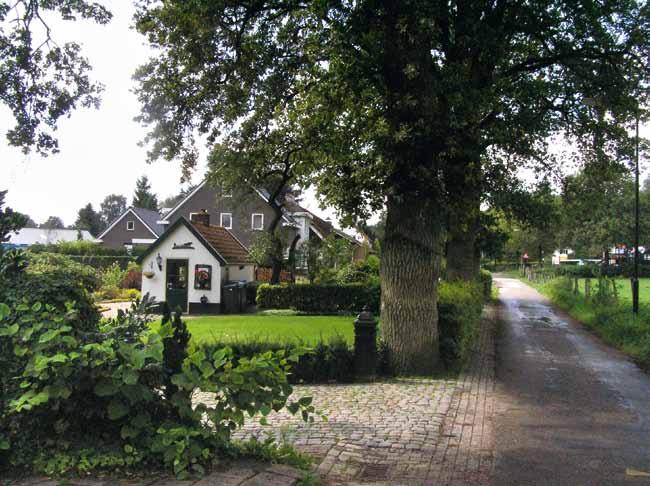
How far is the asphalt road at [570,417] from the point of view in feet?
17.4

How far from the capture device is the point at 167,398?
4426 millimetres

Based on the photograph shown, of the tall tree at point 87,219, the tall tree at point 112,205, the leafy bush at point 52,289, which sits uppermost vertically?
the tall tree at point 112,205

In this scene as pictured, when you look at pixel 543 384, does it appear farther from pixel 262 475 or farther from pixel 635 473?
pixel 262 475

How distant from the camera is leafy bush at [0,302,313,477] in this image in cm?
392

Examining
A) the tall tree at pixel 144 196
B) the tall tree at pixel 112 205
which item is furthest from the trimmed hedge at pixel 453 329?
the tall tree at pixel 112 205

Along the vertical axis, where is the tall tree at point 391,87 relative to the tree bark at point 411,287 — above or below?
above

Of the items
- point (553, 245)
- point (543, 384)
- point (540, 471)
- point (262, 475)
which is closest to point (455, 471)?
point (540, 471)

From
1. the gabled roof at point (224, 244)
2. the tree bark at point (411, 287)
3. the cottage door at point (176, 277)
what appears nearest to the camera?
the tree bark at point (411, 287)

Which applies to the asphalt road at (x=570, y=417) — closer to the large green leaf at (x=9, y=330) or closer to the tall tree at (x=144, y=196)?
the large green leaf at (x=9, y=330)

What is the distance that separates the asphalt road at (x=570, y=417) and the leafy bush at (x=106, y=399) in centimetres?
251

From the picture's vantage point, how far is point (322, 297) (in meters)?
23.5

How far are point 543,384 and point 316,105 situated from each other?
20.5 feet

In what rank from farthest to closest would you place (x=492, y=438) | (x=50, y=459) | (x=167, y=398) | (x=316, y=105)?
(x=316, y=105)
(x=492, y=438)
(x=167, y=398)
(x=50, y=459)

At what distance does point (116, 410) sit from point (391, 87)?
7.00 m
